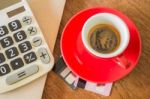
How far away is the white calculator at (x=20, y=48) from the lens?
599 millimetres

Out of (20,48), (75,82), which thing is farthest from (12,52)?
(75,82)

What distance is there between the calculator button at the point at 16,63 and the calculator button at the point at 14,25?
0.06 metres

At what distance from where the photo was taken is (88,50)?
58 centimetres

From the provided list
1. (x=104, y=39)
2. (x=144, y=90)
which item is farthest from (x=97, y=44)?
(x=144, y=90)

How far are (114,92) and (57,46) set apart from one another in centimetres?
14

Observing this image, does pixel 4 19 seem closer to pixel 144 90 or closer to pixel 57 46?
pixel 57 46

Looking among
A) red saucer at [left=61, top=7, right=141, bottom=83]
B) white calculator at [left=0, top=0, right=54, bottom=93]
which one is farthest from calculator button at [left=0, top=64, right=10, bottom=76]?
red saucer at [left=61, top=7, right=141, bottom=83]

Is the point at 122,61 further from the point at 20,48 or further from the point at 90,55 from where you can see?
the point at 20,48

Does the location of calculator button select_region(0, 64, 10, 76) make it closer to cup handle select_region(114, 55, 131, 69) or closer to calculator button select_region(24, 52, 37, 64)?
calculator button select_region(24, 52, 37, 64)

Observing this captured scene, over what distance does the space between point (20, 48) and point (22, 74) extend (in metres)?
0.05

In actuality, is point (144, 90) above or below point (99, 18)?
below

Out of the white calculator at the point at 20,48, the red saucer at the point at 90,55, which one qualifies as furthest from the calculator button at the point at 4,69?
the red saucer at the point at 90,55

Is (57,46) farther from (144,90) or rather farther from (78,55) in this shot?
(144,90)

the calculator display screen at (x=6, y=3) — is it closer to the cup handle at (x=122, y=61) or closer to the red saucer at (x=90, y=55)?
the red saucer at (x=90, y=55)
